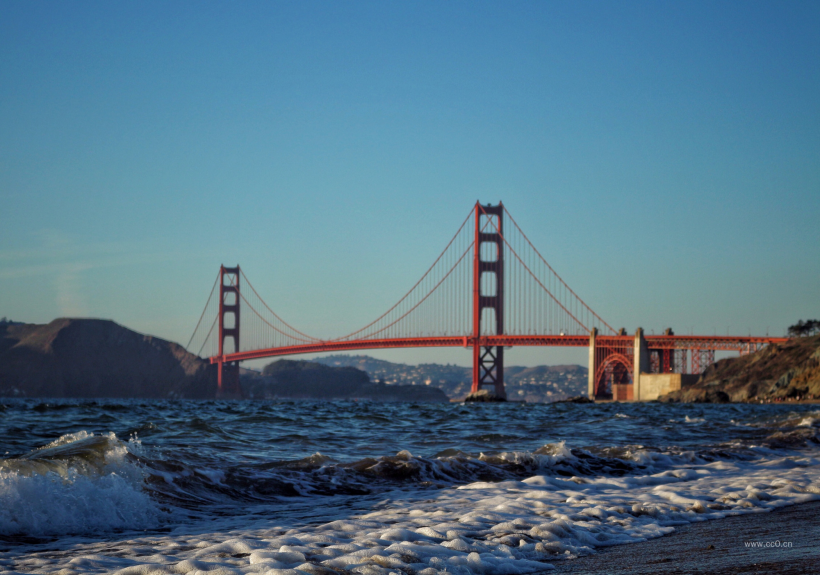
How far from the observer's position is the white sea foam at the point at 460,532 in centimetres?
337

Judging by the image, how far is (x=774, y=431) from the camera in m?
11.8

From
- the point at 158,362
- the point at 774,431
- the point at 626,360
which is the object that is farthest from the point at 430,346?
the point at 158,362

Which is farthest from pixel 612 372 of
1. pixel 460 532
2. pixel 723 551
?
pixel 723 551

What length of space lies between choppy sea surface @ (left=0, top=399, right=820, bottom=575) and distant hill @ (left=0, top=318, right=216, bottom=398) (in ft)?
238

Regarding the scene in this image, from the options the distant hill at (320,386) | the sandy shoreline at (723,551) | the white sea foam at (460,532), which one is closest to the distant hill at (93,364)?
the distant hill at (320,386)

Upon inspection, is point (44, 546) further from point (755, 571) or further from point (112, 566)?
point (755, 571)

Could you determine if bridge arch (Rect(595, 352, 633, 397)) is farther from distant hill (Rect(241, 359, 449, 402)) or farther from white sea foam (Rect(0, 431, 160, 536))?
white sea foam (Rect(0, 431, 160, 536))

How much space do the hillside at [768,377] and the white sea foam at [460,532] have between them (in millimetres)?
40639

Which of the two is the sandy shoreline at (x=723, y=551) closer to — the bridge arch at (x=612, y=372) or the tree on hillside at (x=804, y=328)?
the bridge arch at (x=612, y=372)

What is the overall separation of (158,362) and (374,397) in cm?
2849

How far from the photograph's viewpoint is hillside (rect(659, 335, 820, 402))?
43.5 m

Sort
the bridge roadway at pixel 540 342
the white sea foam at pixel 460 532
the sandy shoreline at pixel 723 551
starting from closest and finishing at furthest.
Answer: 1. the sandy shoreline at pixel 723 551
2. the white sea foam at pixel 460 532
3. the bridge roadway at pixel 540 342

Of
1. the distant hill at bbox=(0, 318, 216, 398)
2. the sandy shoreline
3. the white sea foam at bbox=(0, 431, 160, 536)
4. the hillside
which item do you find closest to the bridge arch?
the hillside

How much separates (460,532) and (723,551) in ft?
4.61
